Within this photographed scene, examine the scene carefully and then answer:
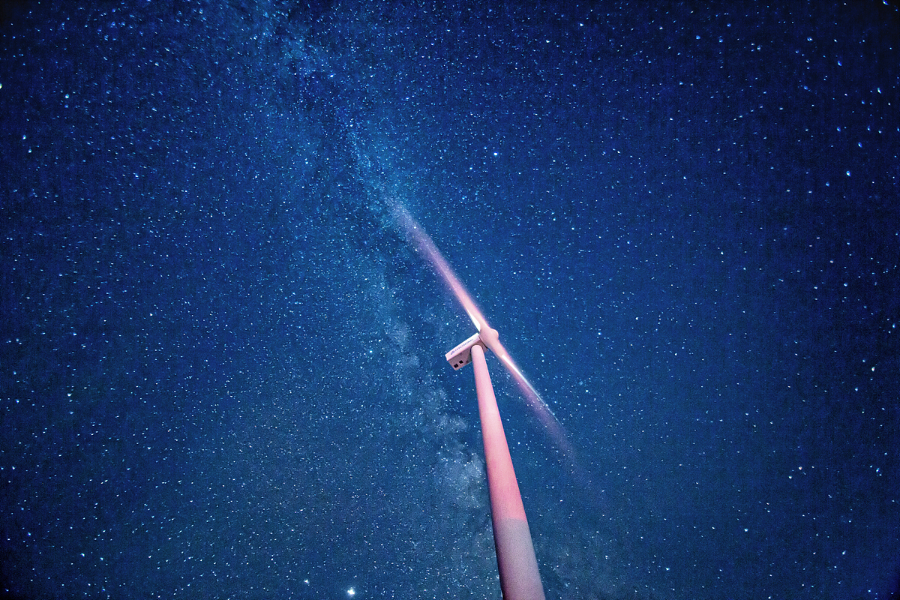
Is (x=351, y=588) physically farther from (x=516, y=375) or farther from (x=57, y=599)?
(x=516, y=375)

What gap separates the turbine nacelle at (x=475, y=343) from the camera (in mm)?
3269

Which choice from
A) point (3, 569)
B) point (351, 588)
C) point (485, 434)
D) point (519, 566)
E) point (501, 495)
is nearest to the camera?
point (519, 566)

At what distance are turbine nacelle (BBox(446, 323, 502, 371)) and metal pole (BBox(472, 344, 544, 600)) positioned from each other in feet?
3.80

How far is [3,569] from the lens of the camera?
3311 mm

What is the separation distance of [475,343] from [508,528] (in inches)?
79.6

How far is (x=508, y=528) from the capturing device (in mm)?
1430

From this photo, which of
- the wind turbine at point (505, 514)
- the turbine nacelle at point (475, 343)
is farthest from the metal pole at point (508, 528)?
the turbine nacelle at point (475, 343)

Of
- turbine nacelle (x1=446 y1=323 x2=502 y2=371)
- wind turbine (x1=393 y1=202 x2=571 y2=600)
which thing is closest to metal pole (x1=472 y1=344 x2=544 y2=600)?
wind turbine (x1=393 y1=202 x2=571 y2=600)

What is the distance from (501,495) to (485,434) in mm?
526

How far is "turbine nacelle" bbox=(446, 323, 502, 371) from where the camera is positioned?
327 centimetres

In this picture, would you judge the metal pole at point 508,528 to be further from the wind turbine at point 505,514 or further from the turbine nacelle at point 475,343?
the turbine nacelle at point 475,343

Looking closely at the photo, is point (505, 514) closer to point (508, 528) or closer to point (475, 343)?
point (508, 528)

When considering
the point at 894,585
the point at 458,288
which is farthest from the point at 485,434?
the point at 894,585

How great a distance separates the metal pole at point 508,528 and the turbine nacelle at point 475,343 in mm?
1158
